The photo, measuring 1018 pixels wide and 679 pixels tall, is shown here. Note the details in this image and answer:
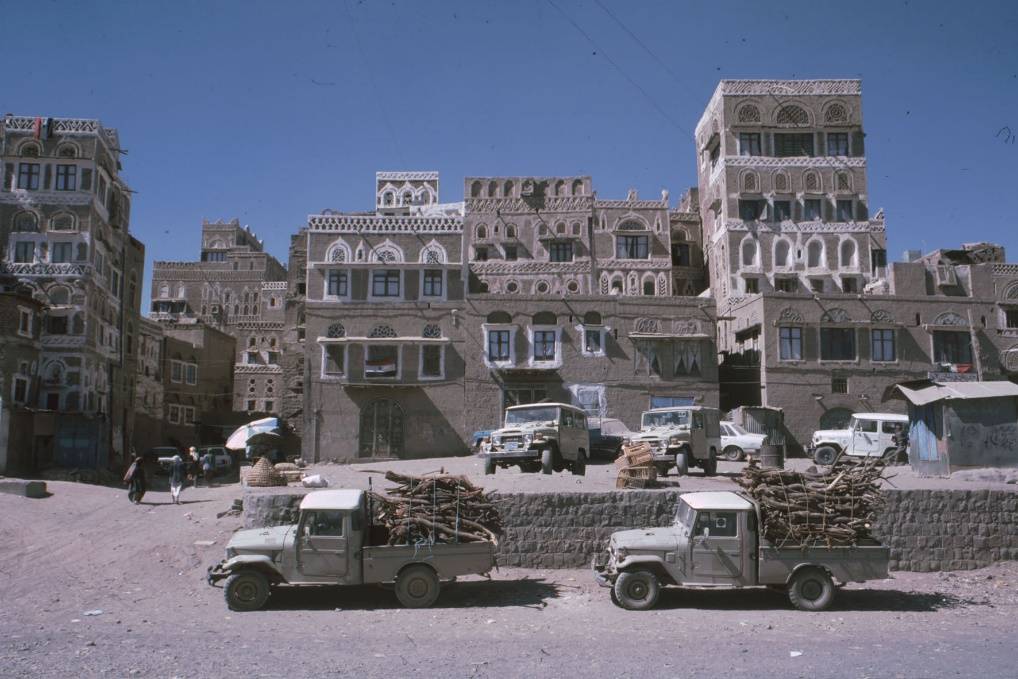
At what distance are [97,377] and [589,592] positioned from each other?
3650cm

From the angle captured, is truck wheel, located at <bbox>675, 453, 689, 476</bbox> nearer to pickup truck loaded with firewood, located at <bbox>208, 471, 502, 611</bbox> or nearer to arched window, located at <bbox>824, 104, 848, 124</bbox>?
pickup truck loaded with firewood, located at <bbox>208, 471, 502, 611</bbox>

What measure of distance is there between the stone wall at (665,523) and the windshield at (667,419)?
6.68 meters

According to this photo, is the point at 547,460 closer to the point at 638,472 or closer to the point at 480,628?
the point at 638,472

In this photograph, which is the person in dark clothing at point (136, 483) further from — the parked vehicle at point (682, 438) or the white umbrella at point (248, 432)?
the parked vehicle at point (682, 438)

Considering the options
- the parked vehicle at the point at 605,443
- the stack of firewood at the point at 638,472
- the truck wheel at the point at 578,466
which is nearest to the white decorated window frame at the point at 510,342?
the parked vehicle at the point at 605,443

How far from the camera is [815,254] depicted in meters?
49.2

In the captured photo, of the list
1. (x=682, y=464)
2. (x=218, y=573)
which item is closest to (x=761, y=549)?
(x=218, y=573)

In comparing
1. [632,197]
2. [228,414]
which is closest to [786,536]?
[632,197]

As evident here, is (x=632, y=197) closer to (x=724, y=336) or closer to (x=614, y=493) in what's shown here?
(x=724, y=336)

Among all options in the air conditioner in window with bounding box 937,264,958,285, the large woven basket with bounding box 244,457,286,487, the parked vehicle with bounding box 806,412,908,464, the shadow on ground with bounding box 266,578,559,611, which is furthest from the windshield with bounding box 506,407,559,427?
the air conditioner in window with bounding box 937,264,958,285

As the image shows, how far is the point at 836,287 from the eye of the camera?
159 feet

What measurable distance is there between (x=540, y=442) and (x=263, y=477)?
6724mm

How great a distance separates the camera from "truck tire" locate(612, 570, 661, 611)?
1324 centimetres

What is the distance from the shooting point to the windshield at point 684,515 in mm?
13406
